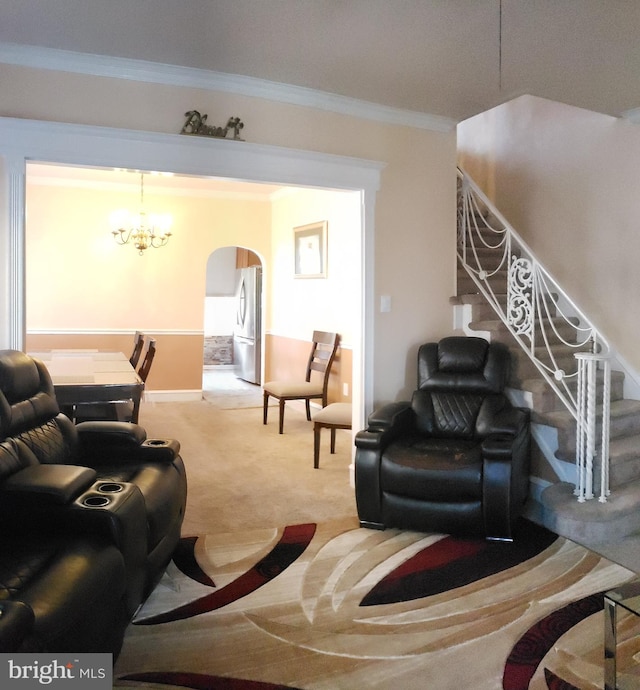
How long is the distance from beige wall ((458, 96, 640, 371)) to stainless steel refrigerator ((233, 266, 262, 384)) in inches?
153

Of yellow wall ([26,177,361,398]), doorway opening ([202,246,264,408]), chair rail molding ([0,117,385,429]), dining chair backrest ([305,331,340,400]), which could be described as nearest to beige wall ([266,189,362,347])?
yellow wall ([26,177,361,398])

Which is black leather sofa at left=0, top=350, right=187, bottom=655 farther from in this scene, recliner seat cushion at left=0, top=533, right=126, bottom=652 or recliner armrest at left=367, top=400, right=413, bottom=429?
recliner armrest at left=367, top=400, right=413, bottom=429

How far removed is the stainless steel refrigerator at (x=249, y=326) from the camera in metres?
8.65

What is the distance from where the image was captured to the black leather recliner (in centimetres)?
326

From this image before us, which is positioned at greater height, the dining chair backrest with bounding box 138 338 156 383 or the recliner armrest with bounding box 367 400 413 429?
the dining chair backrest with bounding box 138 338 156 383

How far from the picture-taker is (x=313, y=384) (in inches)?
237

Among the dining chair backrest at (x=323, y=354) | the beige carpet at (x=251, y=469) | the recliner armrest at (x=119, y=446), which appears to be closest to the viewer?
the recliner armrest at (x=119, y=446)

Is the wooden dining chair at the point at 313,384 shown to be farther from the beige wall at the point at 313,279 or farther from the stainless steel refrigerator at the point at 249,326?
the stainless steel refrigerator at the point at 249,326

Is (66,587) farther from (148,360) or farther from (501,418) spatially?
(148,360)

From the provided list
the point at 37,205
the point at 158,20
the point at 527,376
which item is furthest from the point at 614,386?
the point at 37,205

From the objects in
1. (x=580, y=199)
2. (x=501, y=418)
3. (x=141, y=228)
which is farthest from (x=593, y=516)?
(x=141, y=228)

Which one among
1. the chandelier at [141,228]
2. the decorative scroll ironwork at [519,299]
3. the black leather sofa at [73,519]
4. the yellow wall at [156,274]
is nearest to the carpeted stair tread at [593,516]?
the decorative scroll ironwork at [519,299]

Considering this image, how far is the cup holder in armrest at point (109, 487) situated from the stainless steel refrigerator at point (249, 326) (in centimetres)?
619

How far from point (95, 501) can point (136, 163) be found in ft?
6.83
